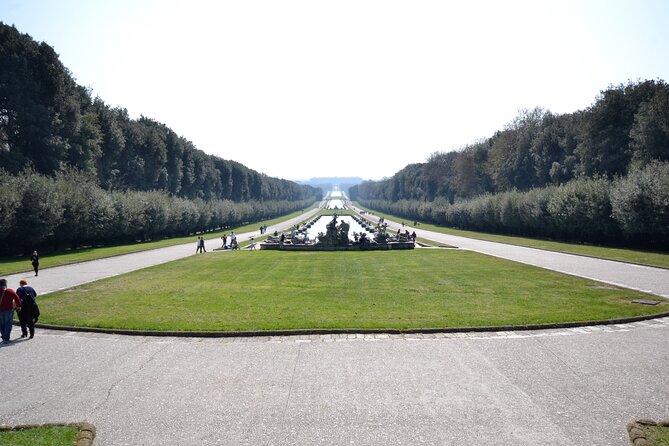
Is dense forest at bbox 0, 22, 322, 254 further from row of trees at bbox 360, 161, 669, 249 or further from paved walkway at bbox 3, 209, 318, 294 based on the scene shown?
row of trees at bbox 360, 161, 669, 249

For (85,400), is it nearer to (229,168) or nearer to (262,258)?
(262,258)

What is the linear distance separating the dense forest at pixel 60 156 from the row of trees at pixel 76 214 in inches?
3.5

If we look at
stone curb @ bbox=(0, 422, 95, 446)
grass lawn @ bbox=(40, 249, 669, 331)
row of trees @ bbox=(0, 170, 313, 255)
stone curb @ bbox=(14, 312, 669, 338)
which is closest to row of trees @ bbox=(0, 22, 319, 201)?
row of trees @ bbox=(0, 170, 313, 255)

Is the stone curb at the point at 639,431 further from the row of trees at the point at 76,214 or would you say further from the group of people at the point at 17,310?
the row of trees at the point at 76,214

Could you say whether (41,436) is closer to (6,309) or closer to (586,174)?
(6,309)

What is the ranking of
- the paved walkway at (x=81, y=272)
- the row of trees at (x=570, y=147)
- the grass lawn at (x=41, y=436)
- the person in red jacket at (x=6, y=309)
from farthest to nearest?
the row of trees at (x=570, y=147) → the paved walkway at (x=81, y=272) → the person in red jacket at (x=6, y=309) → the grass lawn at (x=41, y=436)

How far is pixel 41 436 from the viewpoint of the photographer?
24.7ft

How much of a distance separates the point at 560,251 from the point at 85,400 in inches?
1540

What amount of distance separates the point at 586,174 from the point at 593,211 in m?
15.7

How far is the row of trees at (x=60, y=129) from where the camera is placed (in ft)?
149

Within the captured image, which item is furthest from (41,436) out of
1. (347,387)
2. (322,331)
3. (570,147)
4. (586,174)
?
(570,147)

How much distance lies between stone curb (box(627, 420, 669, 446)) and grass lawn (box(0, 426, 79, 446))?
341 inches

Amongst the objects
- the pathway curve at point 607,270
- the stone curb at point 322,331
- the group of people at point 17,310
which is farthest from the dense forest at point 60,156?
the pathway curve at point 607,270

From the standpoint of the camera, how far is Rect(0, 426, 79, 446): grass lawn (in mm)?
7297
